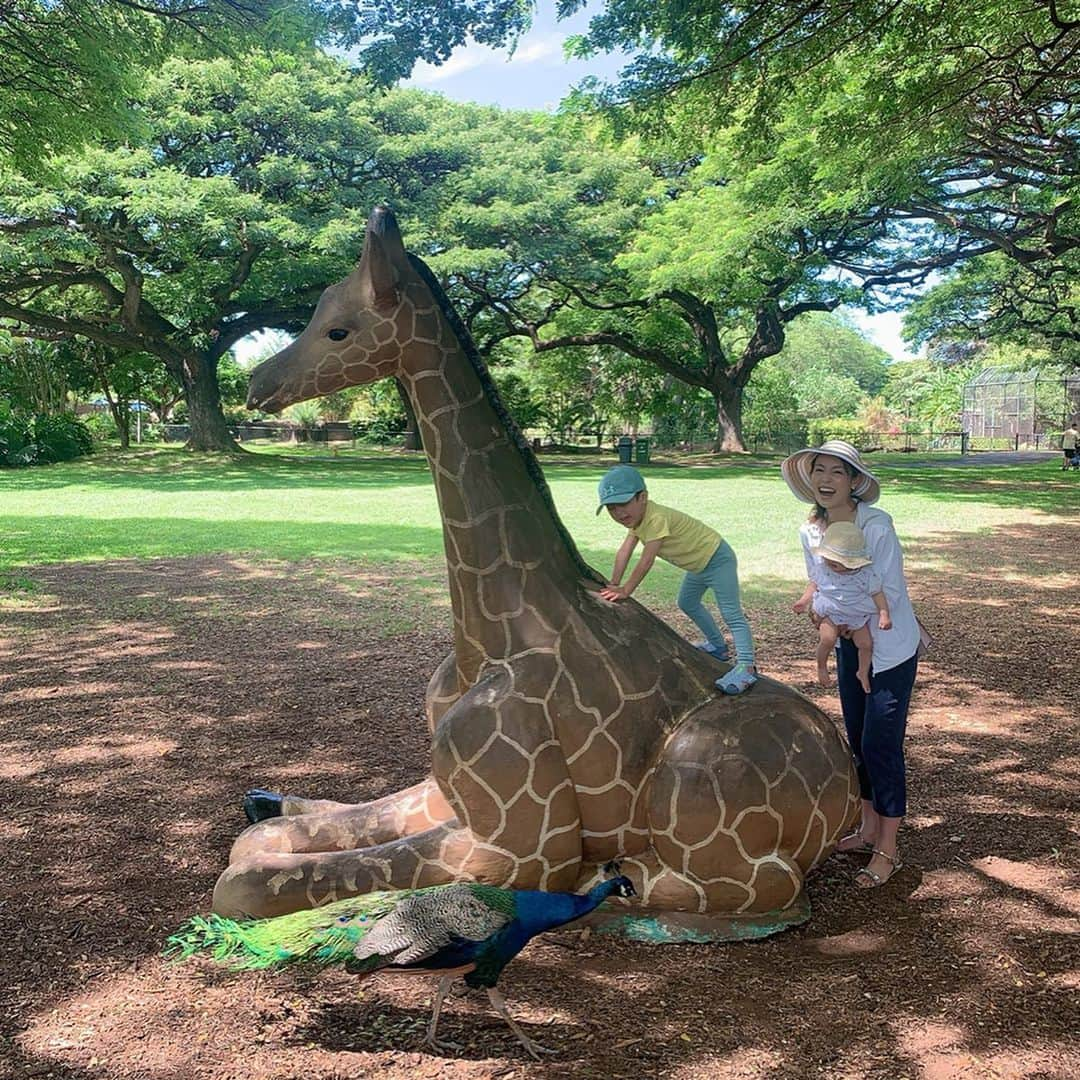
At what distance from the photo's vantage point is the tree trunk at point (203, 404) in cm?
2803

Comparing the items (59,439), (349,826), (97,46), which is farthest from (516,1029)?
(59,439)

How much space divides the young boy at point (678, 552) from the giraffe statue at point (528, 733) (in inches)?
4.0

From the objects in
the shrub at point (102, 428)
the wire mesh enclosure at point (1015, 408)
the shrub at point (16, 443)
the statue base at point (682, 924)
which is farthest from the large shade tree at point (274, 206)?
the wire mesh enclosure at point (1015, 408)

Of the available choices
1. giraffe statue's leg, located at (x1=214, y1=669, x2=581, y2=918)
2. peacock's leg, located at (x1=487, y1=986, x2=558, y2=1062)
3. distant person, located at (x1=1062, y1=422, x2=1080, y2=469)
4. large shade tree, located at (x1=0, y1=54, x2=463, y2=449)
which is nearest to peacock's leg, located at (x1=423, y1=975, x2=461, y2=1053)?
peacock's leg, located at (x1=487, y1=986, x2=558, y2=1062)

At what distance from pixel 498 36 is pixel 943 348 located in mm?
60661

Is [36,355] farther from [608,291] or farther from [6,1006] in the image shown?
[6,1006]

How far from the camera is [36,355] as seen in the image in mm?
34438

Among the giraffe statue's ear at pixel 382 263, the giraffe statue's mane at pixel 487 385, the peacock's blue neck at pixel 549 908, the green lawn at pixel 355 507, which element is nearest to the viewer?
the peacock's blue neck at pixel 549 908

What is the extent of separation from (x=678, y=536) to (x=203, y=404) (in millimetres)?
27196

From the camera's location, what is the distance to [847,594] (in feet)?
11.8

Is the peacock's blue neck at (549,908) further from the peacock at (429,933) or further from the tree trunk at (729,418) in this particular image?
the tree trunk at (729,418)

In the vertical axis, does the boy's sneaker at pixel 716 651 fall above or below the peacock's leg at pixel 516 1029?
above

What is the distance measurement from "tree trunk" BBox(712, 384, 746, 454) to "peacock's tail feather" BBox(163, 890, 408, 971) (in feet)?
98.9

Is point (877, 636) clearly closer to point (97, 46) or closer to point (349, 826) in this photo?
point (349, 826)
